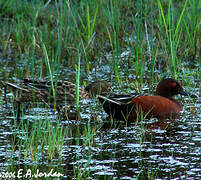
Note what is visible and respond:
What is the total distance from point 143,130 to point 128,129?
25 cm

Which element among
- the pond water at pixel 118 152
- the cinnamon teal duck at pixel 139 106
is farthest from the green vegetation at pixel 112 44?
the cinnamon teal duck at pixel 139 106

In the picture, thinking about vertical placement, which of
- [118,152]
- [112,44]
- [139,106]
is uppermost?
[112,44]

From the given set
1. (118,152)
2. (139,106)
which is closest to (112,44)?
(139,106)

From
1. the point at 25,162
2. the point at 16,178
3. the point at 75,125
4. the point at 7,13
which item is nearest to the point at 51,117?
the point at 75,125

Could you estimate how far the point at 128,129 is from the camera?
295 inches

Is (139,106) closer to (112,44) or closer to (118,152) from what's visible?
(118,152)

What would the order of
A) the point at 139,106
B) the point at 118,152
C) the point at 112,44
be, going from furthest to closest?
the point at 112,44 → the point at 139,106 → the point at 118,152

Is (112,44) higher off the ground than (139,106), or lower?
higher

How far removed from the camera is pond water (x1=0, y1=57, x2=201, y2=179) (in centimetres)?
559

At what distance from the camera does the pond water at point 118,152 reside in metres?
5.59

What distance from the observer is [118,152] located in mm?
6305

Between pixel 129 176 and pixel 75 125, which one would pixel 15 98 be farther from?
pixel 129 176

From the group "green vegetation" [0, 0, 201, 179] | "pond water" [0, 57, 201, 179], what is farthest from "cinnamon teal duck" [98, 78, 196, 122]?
"green vegetation" [0, 0, 201, 179]

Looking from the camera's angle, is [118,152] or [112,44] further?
[112,44]
